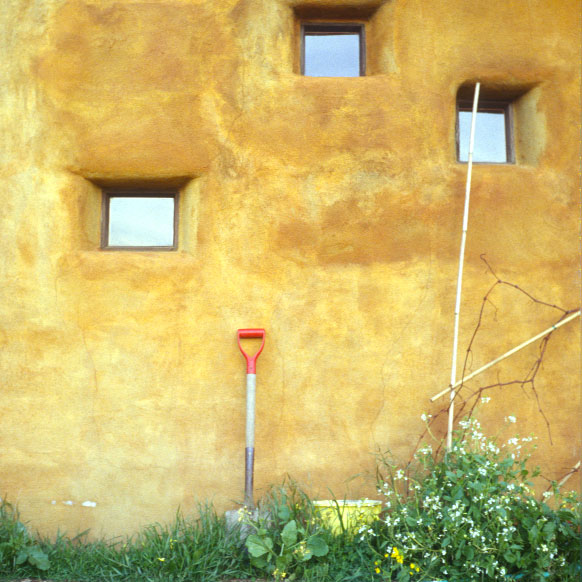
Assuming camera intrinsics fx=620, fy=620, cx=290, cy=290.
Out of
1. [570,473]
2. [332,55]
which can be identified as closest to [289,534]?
[570,473]

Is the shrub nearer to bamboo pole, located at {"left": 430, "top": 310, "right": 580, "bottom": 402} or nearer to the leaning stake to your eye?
bamboo pole, located at {"left": 430, "top": 310, "right": 580, "bottom": 402}

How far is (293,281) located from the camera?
3734 millimetres

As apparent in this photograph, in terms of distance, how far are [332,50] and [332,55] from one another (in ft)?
0.12

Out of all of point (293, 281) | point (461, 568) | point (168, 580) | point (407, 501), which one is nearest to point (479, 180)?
point (293, 281)

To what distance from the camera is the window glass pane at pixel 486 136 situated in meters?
4.05

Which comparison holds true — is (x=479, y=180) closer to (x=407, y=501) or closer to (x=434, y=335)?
(x=434, y=335)

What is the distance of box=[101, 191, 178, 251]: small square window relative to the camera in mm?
3934

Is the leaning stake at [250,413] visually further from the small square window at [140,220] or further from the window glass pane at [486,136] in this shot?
the window glass pane at [486,136]

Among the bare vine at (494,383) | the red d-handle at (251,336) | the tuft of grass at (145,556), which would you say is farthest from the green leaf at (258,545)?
the bare vine at (494,383)

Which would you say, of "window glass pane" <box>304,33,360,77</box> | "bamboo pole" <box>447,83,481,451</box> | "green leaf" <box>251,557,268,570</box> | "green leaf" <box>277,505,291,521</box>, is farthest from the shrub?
"window glass pane" <box>304,33,360,77</box>

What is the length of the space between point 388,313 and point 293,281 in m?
0.60

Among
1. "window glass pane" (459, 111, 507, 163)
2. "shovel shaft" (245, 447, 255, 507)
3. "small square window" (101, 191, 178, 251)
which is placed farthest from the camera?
"window glass pane" (459, 111, 507, 163)

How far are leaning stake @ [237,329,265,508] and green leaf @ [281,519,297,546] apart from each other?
30 centimetres

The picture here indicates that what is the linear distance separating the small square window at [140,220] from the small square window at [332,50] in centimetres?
127
